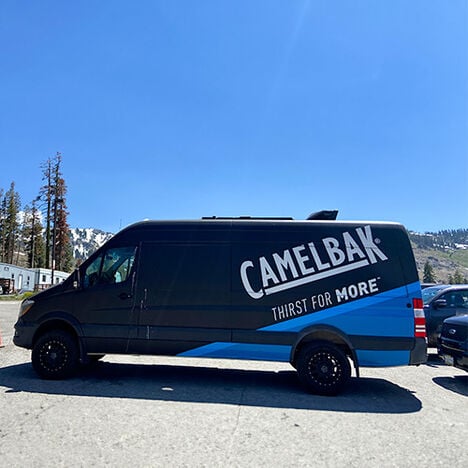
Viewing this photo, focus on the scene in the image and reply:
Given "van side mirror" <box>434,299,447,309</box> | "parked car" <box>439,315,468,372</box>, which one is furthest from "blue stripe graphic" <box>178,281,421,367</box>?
"van side mirror" <box>434,299,447,309</box>

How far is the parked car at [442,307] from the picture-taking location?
9.33 metres

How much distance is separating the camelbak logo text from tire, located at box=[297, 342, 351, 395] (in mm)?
1101

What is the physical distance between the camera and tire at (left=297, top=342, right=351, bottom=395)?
5930 millimetres

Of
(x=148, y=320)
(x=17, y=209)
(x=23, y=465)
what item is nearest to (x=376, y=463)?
(x=23, y=465)

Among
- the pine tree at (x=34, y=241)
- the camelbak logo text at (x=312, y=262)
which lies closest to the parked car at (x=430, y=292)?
the camelbak logo text at (x=312, y=262)

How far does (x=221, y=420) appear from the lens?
4.74 meters

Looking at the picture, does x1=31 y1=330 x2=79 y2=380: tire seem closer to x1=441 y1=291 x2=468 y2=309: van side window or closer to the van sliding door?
the van sliding door

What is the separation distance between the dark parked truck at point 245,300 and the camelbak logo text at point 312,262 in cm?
2

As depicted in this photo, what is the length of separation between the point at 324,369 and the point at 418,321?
1666 mm

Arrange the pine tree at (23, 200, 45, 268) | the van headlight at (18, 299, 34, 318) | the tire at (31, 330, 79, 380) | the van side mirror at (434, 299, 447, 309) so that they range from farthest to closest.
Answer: the pine tree at (23, 200, 45, 268)
the van side mirror at (434, 299, 447, 309)
the van headlight at (18, 299, 34, 318)
the tire at (31, 330, 79, 380)

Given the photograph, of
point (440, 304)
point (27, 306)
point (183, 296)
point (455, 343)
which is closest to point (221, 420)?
point (183, 296)

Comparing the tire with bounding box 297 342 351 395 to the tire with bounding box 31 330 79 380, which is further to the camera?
the tire with bounding box 31 330 79 380

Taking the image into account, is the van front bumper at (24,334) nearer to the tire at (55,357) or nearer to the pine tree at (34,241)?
the tire at (55,357)

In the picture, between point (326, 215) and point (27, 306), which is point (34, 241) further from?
point (326, 215)
